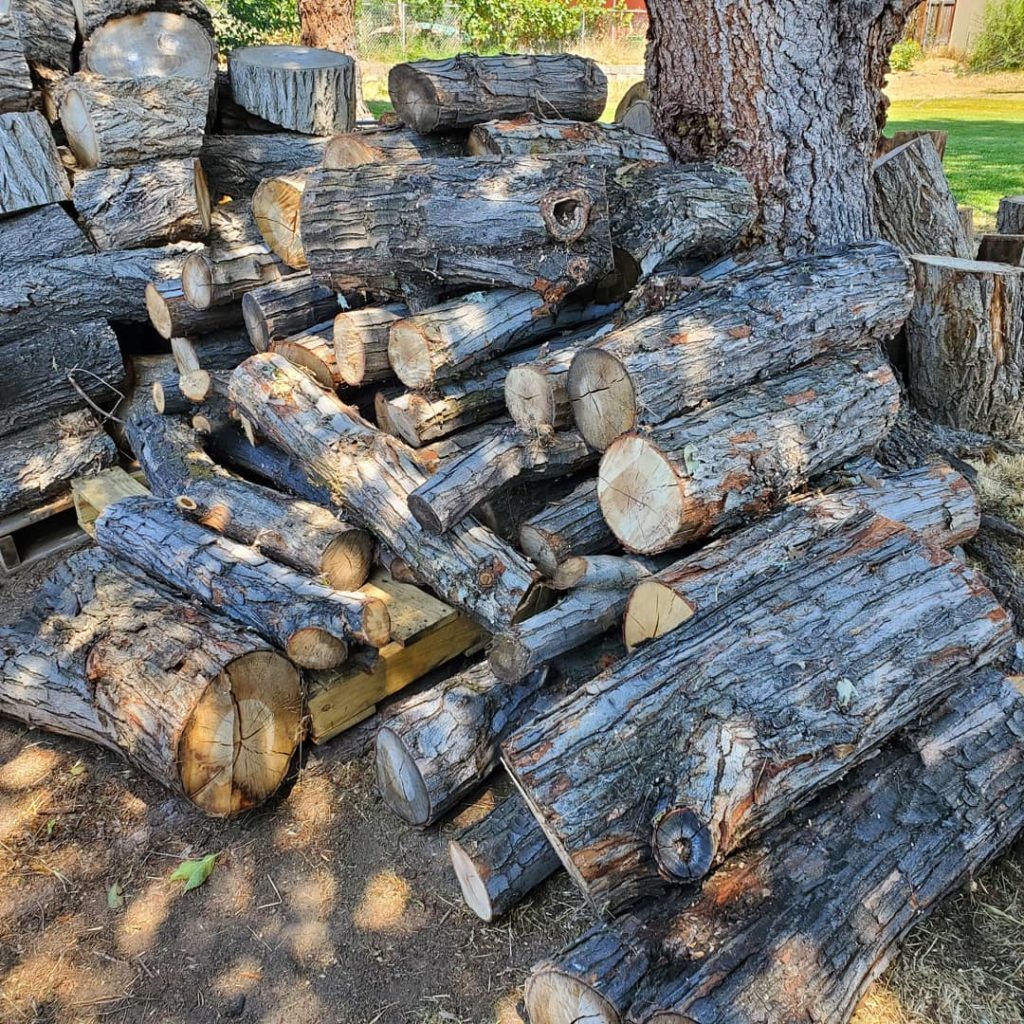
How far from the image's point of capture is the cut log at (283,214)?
14.7 ft

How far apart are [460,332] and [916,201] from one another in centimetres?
313

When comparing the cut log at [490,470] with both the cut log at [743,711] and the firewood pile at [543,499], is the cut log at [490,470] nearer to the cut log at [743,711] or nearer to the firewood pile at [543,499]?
the firewood pile at [543,499]

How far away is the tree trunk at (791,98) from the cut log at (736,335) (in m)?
0.59

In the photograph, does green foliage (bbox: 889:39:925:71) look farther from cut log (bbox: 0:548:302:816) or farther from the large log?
cut log (bbox: 0:548:302:816)

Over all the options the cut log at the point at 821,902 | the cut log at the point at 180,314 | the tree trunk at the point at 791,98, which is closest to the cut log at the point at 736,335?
the tree trunk at the point at 791,98

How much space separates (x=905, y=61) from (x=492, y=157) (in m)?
21.2

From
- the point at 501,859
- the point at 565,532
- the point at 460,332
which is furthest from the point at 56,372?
the point at 501,859

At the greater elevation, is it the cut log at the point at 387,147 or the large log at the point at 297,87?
the large log at the point at 297,87

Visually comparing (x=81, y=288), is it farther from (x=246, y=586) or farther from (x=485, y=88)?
(x=246, y=586)

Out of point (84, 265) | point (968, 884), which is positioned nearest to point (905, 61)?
point (84, 265)

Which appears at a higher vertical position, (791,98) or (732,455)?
(791,98)

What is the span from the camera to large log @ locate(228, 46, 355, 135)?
5613mm

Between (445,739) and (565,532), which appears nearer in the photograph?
(445,739)

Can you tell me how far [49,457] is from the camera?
15.9 ft
